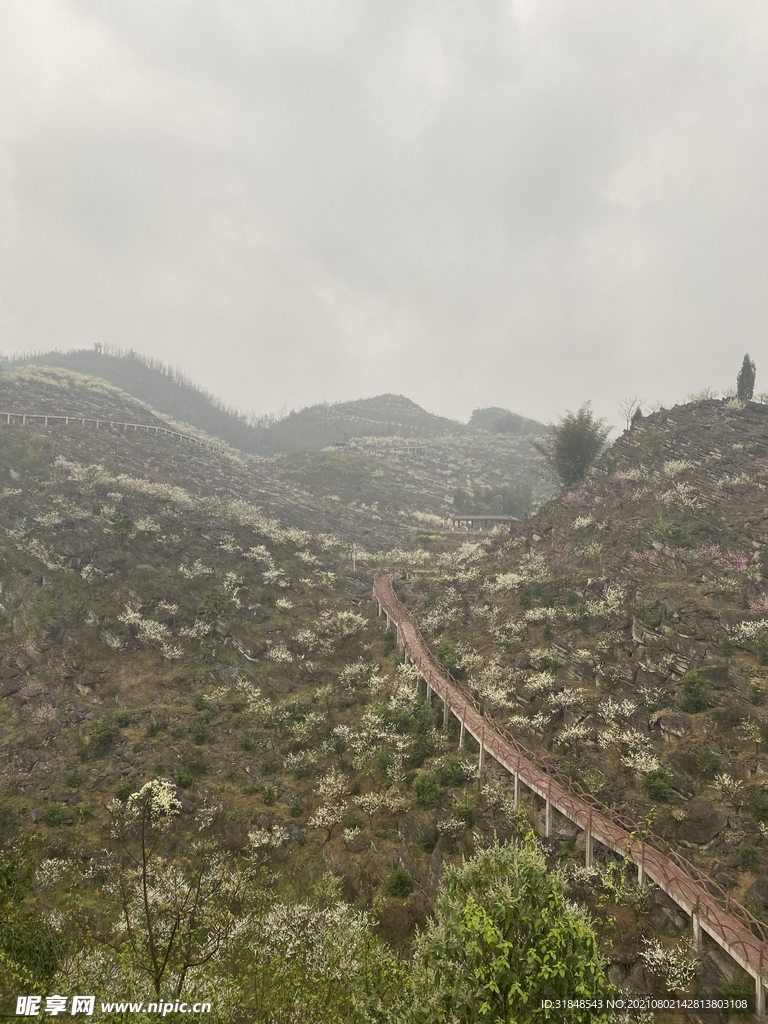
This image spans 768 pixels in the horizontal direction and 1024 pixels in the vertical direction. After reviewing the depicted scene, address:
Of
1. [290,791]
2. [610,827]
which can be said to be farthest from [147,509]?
[610,827]

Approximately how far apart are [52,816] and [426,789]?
61.7ft

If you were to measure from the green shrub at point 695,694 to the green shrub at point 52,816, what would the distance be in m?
31.9

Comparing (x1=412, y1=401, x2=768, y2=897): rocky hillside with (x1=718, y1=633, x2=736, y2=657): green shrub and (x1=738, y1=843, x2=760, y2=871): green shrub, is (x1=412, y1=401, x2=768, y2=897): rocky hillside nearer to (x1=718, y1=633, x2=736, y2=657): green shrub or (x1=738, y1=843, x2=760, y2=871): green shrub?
(x1=738, y1=843, x2=760, y2=871): green shrub

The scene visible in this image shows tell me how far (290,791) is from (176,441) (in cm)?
8142

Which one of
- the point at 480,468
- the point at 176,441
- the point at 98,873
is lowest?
the point at 98,873

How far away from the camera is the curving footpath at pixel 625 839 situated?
1355 cm

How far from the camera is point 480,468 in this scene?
133 metres

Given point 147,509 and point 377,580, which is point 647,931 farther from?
point 147,509

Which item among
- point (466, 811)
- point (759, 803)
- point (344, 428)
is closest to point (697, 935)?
point (759, 803)

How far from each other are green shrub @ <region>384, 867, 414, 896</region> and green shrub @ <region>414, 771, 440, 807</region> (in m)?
3.75

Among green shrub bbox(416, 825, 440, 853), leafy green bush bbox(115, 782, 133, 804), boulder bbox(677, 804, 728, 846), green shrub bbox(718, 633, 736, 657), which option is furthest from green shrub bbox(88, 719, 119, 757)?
green shrub bbox(718, 633, 736, 657)

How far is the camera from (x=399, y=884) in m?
20.3

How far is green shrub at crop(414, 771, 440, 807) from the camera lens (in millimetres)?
24031

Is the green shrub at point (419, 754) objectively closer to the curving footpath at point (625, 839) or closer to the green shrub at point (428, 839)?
the curving footpath at point (625, 839)
